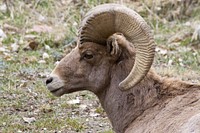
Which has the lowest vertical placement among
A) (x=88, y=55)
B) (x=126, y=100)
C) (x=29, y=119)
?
(x=29, y=119)

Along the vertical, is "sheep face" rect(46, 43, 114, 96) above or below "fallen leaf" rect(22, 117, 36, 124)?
above

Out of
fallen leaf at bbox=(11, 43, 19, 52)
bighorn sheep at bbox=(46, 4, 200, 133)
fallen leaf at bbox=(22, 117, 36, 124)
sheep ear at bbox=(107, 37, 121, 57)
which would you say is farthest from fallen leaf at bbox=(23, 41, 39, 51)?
sheep ear at bbox=(107, 37, 121, 57)

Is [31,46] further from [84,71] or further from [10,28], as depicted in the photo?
[84,71]

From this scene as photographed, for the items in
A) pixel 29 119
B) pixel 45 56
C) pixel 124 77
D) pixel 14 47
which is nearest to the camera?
pixel 124 77

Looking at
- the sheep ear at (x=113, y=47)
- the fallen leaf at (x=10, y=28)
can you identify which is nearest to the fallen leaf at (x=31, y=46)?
the fallen leaf at (x=10, y=28)

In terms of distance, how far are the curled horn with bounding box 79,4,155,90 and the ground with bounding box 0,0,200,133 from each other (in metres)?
2.06

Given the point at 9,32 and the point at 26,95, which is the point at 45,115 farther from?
the point at 9,32

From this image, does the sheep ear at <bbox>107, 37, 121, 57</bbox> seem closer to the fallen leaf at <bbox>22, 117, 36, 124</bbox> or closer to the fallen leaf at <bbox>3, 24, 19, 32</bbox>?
the fallen leaf at <bbox>22, 117, 36, 124</bbox>

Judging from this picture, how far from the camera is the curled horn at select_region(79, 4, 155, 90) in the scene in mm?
6426

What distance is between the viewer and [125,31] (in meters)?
6.62

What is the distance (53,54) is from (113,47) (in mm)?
6110

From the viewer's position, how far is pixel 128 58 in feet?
22.1

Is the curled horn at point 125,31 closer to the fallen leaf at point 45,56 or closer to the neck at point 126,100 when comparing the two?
the neck at point 126,100

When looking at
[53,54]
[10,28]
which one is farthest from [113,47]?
[10,28]
